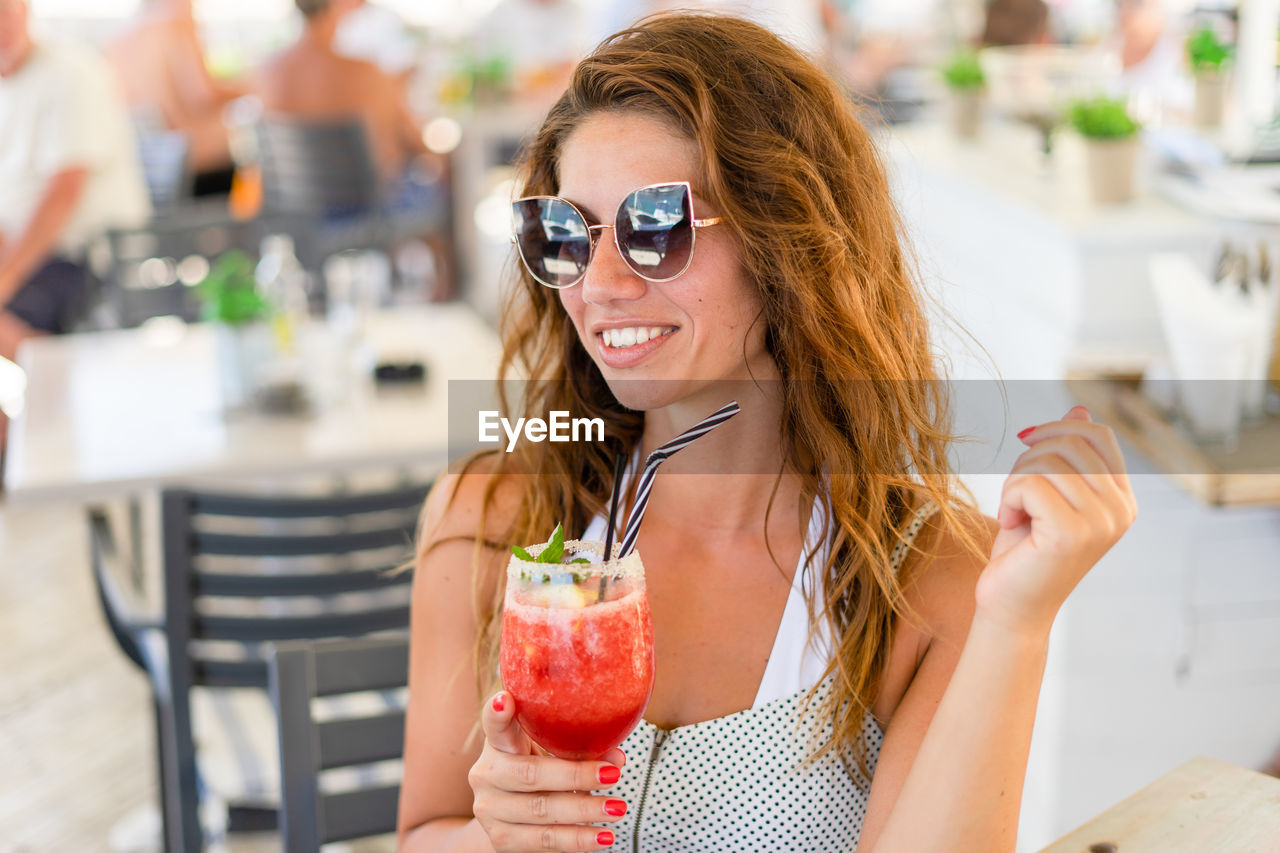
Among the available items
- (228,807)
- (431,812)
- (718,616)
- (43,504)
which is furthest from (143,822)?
(718,616)

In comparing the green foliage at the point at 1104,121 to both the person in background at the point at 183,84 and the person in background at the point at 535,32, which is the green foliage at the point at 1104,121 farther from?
the person in background at the point at 535,32

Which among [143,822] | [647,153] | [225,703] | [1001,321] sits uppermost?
[647,153]

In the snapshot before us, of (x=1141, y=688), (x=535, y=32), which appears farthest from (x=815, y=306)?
(x=535, y=32)

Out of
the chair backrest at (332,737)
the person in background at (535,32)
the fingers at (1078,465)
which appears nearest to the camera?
the fingers at (1078,465)

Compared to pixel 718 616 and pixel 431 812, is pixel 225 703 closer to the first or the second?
pixel 431 812

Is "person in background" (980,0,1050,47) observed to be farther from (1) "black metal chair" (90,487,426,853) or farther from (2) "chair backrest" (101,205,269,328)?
(1) "black metal chair" (90,487,426,853)

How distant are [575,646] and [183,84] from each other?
5568 mm

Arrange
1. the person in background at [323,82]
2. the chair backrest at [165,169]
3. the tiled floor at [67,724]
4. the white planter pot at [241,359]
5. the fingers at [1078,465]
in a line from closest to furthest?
the fingers at [1078,465] < the white planter pot at [241,359] < the tiled floor at [67,724] < the chair backrest at [165,169] < the person in background at [323,82]

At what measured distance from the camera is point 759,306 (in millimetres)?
1229

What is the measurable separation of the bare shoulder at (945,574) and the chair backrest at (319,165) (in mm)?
4470

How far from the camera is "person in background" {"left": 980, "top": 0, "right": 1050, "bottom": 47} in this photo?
6.13m

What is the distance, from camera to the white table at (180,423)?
2365mm

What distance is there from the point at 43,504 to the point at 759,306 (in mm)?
1643

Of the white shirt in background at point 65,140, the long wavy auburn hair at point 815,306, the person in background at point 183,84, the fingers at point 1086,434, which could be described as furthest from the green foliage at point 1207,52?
the person in background at point 183,84
